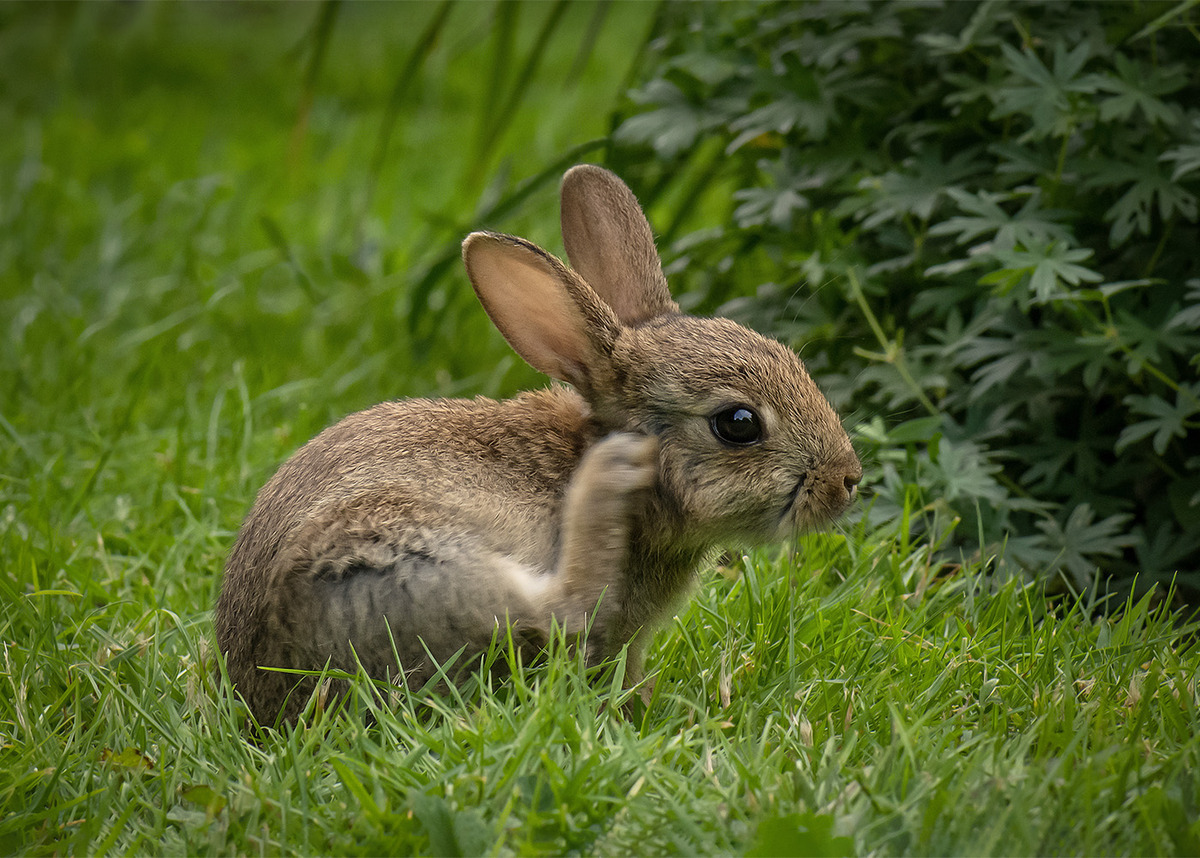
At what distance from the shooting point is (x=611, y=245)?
334 cm

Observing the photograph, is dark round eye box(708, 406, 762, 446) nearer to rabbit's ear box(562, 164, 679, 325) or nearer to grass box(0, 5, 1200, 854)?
grass box(0, 5, 1200, 854)

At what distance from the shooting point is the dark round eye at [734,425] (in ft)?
9.46

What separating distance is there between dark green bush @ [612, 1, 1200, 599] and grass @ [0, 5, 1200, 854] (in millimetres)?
360

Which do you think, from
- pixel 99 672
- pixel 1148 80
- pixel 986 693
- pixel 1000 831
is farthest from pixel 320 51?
pixel 1000 831

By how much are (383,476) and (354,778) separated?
70 centimetres

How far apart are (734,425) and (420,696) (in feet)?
3.20

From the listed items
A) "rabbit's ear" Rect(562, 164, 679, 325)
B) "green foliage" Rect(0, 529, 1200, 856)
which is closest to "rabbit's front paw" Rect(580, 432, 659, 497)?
"green foliage" Rect(0, 529, 1200, 856)

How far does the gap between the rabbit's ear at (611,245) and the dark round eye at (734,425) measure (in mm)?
545

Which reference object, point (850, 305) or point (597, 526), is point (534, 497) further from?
point (850, 305)

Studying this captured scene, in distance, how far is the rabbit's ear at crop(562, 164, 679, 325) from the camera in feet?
10.9

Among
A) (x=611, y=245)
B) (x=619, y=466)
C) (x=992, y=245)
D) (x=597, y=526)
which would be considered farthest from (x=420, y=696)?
(x=992, y=245)

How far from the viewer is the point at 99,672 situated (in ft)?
9.05

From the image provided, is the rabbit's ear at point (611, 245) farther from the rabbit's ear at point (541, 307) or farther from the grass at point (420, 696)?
the grass at point (420, 696)

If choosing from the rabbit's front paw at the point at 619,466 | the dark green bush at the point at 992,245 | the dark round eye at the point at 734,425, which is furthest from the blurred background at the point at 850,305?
the rabbit's front paw at the point at 619,466
